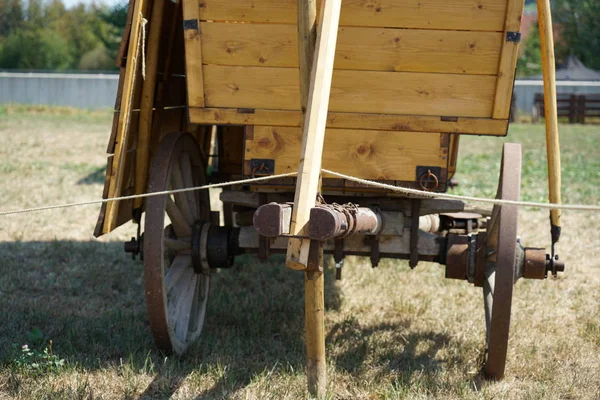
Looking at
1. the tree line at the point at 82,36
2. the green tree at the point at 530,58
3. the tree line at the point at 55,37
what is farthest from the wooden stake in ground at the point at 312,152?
the green tree at the point at 530,58

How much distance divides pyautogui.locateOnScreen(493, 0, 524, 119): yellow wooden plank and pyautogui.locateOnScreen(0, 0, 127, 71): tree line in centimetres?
3979

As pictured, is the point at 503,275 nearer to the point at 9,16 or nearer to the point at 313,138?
the point at 313,138

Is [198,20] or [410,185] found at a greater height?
[198,20]

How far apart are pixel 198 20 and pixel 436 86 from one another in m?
1.14

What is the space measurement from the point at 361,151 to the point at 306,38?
0.82 meters

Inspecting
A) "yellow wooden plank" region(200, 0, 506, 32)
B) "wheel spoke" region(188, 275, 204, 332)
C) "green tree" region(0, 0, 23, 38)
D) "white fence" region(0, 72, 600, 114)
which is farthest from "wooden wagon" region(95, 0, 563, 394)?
"green tree" region(0, 0, 23, 38)

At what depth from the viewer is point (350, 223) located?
109 inches

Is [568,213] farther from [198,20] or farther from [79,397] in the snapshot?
[79,397]

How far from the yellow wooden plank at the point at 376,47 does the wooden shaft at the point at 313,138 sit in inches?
19.8

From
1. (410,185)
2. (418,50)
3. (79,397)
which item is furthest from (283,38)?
(79,397)

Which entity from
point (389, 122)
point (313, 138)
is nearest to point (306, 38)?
point (313, 138)

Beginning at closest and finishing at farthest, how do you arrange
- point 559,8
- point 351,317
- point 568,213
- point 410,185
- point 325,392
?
point 325,392 < point 410,185 < point 351,317 < point 568,213 < point 559,8

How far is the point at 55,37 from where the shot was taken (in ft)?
160

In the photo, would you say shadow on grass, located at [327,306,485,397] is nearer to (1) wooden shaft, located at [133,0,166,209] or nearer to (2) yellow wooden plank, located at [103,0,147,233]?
(2) yellow wooden plank, located at [103,0,147,233]
